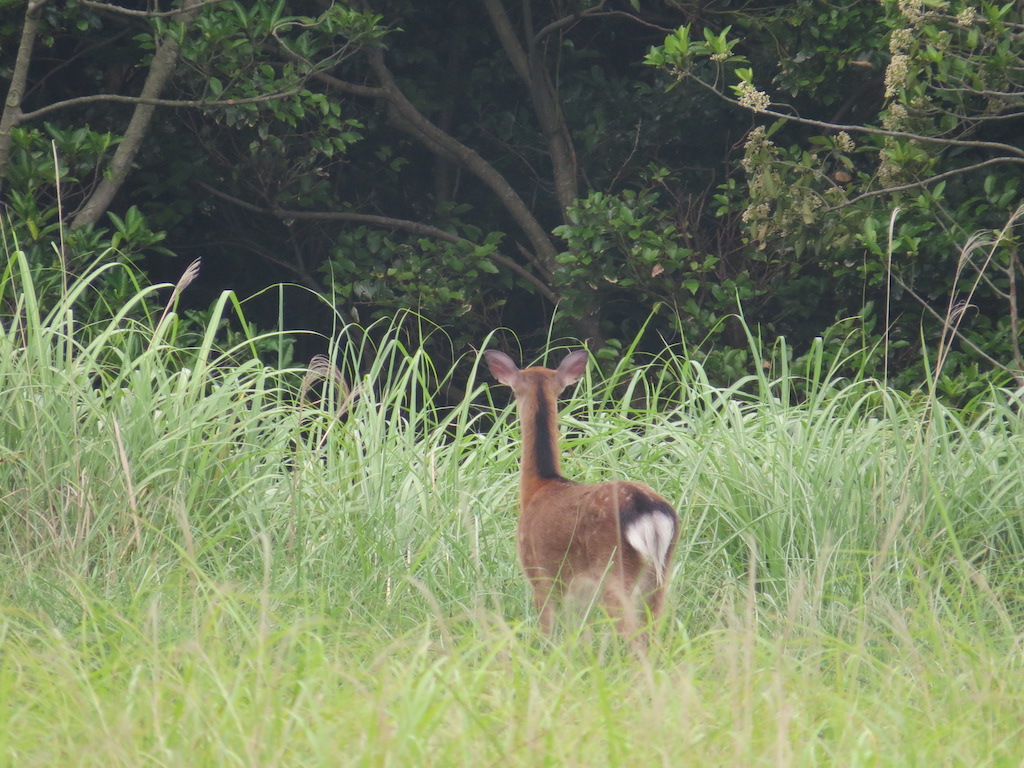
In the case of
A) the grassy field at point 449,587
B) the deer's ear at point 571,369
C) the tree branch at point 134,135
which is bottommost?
the grassy field at point 449,587

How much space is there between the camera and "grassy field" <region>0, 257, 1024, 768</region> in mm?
2469

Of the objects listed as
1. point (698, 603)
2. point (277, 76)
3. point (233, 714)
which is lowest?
point (698, 603)

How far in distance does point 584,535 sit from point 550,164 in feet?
20.4

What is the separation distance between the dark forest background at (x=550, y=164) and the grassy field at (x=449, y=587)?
138 centimetres

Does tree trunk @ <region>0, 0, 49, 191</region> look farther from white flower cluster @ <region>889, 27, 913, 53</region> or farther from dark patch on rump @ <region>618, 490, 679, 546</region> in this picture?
dark patch on rump @ <region>618, 490, 679, 546</region>

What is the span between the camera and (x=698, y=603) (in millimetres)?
4234

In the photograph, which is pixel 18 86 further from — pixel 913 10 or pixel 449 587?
pixel 913 10

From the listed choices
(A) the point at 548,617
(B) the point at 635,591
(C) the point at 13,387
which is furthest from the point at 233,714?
(C) the point at 13,387

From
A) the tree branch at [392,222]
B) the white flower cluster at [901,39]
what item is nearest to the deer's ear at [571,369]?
the white flower cluster at [901,39]

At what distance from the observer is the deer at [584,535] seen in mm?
→ 3533

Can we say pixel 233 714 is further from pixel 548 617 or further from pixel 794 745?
pixel 548 617

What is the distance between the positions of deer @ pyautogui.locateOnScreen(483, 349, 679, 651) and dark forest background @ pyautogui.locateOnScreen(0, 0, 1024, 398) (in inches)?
75.2

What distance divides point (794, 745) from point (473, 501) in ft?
7.29

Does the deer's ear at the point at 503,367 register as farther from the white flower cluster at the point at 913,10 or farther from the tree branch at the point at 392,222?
the tree branch at the point at 392,222
